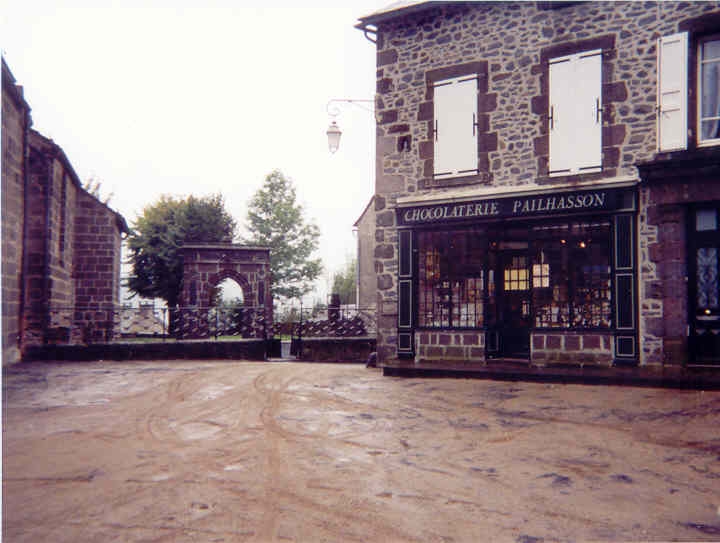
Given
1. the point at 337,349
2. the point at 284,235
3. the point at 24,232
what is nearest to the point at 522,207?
the point at 337,349

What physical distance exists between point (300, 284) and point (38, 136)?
38.6m

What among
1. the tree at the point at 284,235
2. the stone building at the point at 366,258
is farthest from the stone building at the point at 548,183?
the tree at the point at 284,235

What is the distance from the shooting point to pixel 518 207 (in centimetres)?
1153

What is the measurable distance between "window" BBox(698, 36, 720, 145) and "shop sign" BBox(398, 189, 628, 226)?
1.56 meters

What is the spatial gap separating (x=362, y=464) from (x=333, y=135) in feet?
33.6

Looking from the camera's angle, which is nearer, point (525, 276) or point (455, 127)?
point (525, 276)

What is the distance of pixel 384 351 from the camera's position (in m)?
12.9

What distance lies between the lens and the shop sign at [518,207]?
35.0 feet

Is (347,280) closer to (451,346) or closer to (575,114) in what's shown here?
(451,346)

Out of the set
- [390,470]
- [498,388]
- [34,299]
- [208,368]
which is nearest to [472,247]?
[498,388]

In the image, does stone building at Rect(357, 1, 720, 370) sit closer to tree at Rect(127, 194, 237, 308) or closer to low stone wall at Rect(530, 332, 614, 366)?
low stone wall at Rect(530, 332, 614, 366)

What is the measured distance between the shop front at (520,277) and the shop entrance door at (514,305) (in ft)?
0.06

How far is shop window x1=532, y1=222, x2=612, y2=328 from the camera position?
1091 centimetres

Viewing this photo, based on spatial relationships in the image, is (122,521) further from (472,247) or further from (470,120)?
(470,120)
